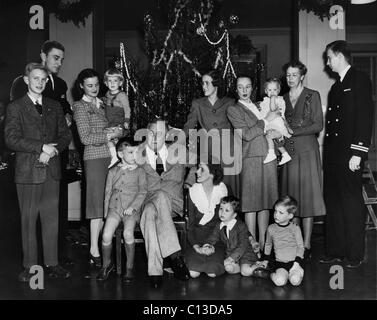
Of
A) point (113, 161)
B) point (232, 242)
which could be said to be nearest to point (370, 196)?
point (232, 242)

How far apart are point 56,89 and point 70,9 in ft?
6.04

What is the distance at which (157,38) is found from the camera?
19.8ft

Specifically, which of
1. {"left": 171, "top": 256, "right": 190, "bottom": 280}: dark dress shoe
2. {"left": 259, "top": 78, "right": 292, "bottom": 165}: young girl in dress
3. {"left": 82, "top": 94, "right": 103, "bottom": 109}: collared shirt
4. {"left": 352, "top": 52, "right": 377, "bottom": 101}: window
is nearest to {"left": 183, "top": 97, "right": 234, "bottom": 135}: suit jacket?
{"left": 259, "top": 78, "right": 292, "bottom": 165}: young girl in dress

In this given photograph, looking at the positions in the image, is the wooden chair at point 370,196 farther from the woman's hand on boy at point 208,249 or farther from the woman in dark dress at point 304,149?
the woman's hand on boy at point 208,249

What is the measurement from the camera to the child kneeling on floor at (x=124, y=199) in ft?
12.6

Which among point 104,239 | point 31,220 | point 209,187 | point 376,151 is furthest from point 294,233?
point 376,151

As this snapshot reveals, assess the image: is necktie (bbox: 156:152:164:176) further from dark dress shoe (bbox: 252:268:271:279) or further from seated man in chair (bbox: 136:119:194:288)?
dark dress shoe (bbox: 252:268:271:279)

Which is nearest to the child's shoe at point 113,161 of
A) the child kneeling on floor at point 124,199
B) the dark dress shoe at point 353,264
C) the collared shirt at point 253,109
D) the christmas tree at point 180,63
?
the child kneeling on floor at point 124,199

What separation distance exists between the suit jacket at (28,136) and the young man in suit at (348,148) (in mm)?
2318

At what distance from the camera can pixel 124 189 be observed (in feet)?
12.9

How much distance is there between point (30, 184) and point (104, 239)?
695 mm

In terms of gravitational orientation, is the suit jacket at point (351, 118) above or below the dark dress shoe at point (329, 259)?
above

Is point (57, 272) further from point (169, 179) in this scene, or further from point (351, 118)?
point (351, 118)
